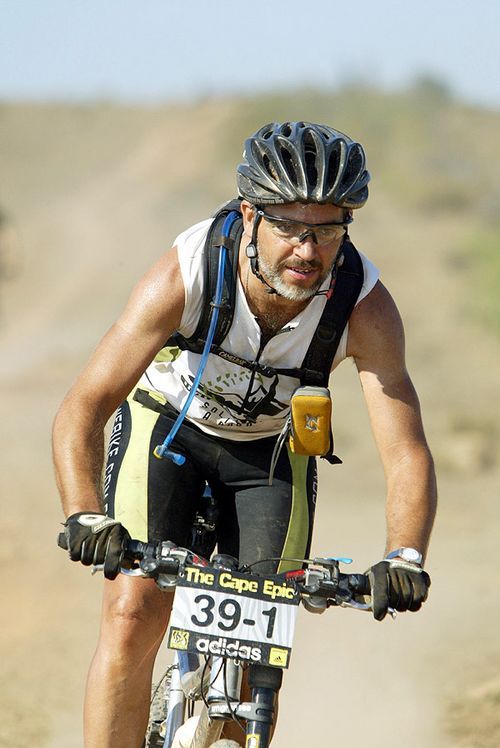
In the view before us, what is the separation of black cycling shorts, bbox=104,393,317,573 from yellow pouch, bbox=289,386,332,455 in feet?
1.60

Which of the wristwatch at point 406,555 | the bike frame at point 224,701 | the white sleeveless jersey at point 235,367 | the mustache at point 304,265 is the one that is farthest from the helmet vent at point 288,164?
the bike frame at point 224,701

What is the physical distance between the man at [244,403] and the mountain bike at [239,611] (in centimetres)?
32

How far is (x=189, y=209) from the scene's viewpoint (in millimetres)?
29000

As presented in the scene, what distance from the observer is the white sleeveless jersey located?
423cm

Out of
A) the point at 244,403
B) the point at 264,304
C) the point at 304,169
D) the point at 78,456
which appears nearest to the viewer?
the point at 78,456

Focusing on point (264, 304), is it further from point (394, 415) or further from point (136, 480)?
point (136, 480)

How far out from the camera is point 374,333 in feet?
14.0

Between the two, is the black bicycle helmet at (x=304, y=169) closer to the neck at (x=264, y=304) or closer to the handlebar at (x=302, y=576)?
the neck at (x=264, y=304)

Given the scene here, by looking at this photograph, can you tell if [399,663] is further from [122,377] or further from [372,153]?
[372,153]

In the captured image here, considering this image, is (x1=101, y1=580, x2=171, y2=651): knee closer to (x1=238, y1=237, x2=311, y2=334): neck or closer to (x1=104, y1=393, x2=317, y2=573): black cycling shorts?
(x1=104, y1=393, x2=317, y2=573): black cycling shorts

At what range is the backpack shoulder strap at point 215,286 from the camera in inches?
165

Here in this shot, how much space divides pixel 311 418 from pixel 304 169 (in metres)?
0.85

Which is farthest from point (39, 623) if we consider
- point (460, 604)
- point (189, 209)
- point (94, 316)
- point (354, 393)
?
point (189, 209)

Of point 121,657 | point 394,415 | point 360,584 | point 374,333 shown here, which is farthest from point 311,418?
point 121,657
